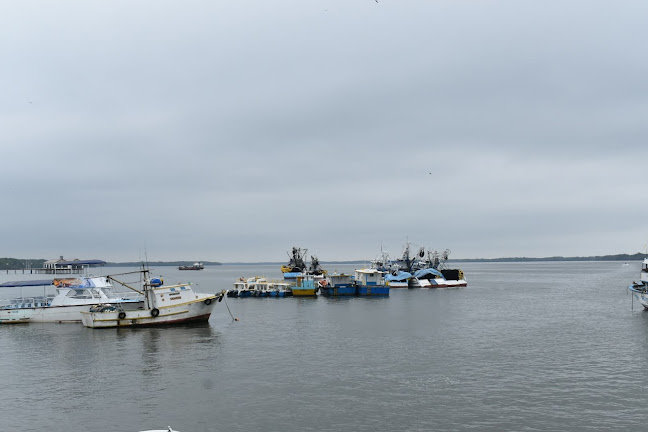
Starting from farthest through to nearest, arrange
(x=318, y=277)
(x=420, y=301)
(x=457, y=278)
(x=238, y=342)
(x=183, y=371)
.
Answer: (x=457, y=278) < (x=318, y=277) < (x=420, y=301) < (x=238, y=342) < (x=183, y=371)

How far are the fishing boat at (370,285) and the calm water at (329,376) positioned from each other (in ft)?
159

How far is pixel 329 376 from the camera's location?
35094 mm

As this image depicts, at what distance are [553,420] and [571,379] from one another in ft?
30.9

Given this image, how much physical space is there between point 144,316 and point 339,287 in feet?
193

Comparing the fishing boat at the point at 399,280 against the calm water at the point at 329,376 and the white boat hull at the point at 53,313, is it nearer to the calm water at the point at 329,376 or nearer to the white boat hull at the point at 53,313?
the calm water at the point at 329,376

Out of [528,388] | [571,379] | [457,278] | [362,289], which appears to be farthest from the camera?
[457,278]

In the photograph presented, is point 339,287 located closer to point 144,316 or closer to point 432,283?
point 432,283

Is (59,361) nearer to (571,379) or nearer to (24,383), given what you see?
(24,383)

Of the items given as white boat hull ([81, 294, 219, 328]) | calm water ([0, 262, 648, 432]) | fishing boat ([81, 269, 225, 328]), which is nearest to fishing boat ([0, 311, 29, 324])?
calm water ([0, 262, 648, 432])

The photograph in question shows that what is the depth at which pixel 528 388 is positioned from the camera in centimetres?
3136

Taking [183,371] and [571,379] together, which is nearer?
[571,379]

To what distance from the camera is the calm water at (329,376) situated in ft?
85.3

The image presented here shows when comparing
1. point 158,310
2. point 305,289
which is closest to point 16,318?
point 158,310

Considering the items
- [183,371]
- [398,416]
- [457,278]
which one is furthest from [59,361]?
[457,278]
